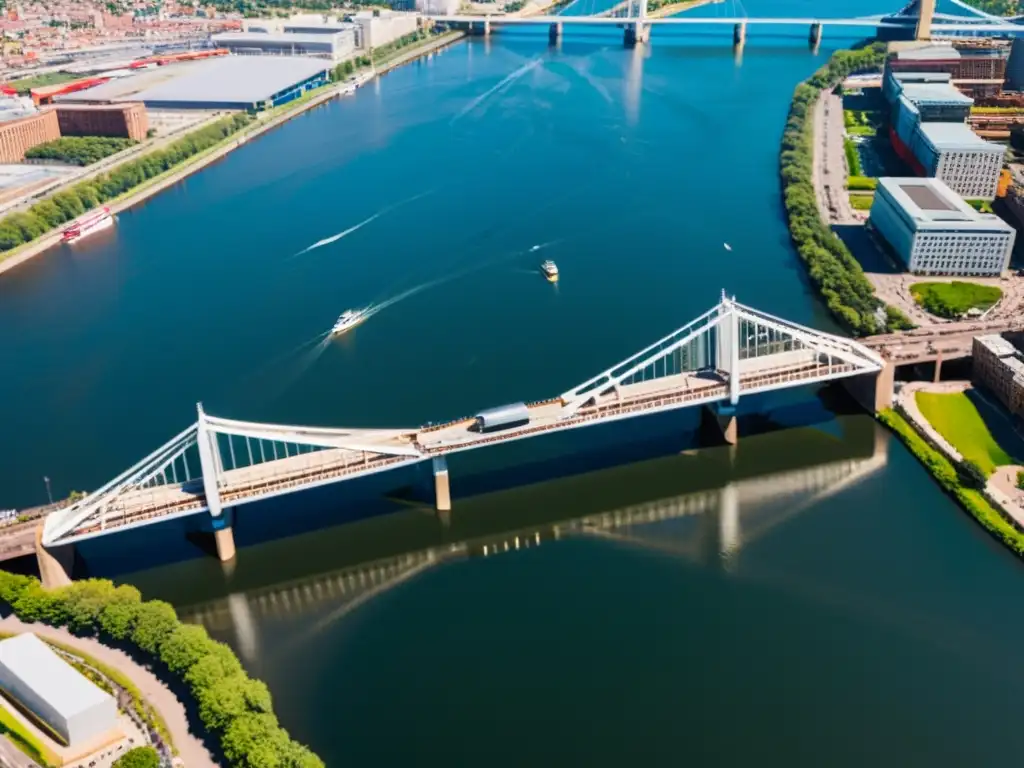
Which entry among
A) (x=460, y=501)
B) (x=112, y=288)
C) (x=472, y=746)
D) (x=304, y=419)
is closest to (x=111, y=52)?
(x=112, y=288)

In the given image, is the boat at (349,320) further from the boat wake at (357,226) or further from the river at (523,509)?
the boat wake at (357,226)

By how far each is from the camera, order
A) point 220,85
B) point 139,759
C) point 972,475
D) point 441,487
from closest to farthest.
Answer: point 139,759 < point 972,475 < point 441,487 < point 220,85

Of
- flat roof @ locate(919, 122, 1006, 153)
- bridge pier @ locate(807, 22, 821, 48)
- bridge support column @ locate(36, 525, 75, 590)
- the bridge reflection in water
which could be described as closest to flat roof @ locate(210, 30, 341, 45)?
bridge pier @ locate(807, 22, 821, 48)

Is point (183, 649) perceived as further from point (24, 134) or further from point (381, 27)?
point (381, 27)

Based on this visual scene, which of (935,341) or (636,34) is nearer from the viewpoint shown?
(935,341)

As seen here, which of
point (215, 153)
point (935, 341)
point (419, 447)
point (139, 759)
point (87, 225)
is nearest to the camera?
point (139, 759)

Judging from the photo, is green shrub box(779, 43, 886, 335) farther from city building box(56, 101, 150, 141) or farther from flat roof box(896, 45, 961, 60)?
city building box(56, 101, 150, 141)

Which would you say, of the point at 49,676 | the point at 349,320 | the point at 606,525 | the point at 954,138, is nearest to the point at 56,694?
the point at 49,676
